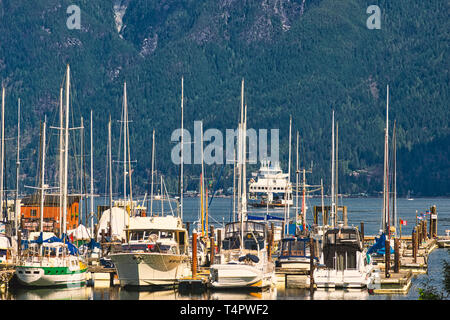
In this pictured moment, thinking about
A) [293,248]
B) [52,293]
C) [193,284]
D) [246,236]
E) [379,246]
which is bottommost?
[52,293]

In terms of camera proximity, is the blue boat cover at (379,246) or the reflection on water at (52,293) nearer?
the reflection on water at (52,293)

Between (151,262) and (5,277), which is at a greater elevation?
(151,262)

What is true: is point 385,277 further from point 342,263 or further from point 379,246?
point 379,246

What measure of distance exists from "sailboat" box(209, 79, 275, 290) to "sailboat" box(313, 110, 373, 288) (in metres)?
3.05

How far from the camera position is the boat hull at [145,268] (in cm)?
5750

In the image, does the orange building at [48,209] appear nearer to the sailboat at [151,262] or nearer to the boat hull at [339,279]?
the sailboat at [151,262]

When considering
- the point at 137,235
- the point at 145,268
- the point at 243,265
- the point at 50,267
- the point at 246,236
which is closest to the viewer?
the point at 243,265

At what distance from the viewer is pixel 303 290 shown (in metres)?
58.8

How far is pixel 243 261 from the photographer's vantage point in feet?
192

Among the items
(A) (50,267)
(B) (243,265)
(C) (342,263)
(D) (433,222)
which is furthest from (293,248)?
(D) (433,222)

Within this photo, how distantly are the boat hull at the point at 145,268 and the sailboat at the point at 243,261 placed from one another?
2463 mm

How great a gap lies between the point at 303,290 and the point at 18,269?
1599cm

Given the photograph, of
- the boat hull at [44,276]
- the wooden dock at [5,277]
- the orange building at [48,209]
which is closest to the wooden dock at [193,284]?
the boat hull at [44,276]
